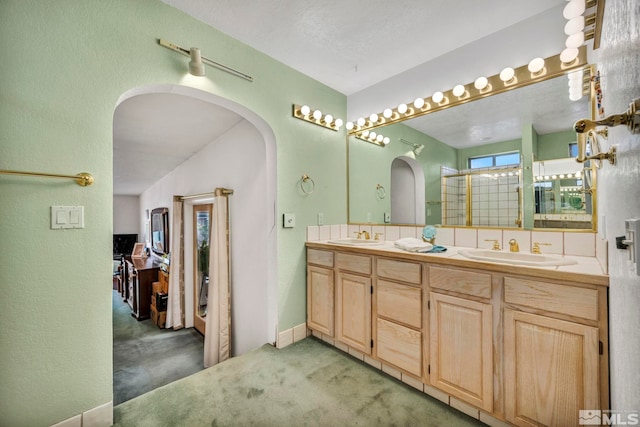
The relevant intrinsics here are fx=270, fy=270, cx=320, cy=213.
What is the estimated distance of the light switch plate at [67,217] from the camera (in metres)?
1.32

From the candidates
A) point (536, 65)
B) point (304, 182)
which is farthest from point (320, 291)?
point (536, 65)

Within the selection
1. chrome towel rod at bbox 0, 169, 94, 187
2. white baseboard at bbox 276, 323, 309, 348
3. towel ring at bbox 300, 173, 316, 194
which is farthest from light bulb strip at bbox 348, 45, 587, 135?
chrome towel rod at bbox 0, 169, 94, 187

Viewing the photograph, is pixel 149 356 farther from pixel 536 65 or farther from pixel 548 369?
pixel 536 65

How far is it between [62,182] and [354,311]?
195 cm

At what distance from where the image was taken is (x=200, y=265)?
3.71m

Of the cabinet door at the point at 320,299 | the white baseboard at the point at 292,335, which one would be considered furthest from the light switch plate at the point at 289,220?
the white baseboard at the point at 292,335

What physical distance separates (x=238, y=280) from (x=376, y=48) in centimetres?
252

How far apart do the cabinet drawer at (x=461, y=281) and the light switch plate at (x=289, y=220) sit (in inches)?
47.1

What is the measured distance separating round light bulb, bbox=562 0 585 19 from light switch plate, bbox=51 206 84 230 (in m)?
2.80

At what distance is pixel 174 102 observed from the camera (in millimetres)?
2383

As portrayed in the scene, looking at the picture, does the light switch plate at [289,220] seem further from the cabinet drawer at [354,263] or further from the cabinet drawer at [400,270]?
the cabinet drawer at [400,270]

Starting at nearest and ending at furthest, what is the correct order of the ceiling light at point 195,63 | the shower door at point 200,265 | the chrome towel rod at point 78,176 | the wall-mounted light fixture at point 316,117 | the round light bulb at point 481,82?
the chrome towel rod at point 78,176 → the ceiling light at point 195,63 → the round light bulb at point 481,82 → the wall-mounted light fixture at point 316,117 → the shower door at point 200,265

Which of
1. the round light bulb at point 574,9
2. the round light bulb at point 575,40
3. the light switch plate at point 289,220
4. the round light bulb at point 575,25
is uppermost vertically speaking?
the round light bulb at point 574,9

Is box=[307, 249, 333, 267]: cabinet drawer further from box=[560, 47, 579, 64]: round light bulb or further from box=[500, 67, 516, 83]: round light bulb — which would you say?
box=[560, 47, 579, 64]: round light bulb
